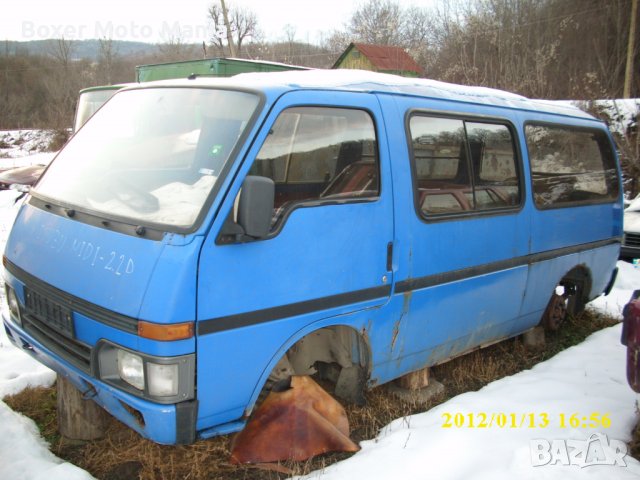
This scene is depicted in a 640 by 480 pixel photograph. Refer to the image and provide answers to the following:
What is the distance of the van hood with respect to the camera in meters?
2.42

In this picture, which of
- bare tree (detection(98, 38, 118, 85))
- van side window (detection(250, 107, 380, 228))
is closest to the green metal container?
van side window (detection(250, 107, 380, 228))

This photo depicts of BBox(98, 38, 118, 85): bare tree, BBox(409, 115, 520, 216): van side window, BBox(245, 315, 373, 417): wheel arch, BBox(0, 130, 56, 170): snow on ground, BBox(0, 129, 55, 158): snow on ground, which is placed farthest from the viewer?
BBox(98, 38, 118, 85): bare tree

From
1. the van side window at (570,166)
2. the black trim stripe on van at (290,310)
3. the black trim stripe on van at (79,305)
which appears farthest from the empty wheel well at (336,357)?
Answer: the van side window at (570,166)

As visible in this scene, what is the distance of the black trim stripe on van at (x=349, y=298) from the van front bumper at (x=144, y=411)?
1.28ft

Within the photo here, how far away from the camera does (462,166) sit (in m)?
3.82

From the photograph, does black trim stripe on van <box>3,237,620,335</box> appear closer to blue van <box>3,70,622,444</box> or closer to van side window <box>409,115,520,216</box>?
blue van <box>3,70,622,444</box>

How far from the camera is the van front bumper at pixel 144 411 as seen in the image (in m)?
2.43

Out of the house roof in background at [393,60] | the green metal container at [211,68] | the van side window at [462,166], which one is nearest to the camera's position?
the van side window at [462,166]

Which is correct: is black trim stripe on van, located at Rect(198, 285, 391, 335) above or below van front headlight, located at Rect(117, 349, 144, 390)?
above

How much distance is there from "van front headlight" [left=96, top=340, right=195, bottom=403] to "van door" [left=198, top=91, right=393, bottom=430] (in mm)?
74

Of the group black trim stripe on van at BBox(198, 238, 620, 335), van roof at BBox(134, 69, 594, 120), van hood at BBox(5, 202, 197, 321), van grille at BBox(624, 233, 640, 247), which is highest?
van roof at BBox(134, 69, 594, 120)

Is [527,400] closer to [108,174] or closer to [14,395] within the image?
[108,174]

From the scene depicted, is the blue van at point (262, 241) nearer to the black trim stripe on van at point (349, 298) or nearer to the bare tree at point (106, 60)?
the black trim stripe on van at point (349, 298)

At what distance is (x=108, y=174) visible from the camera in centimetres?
303
